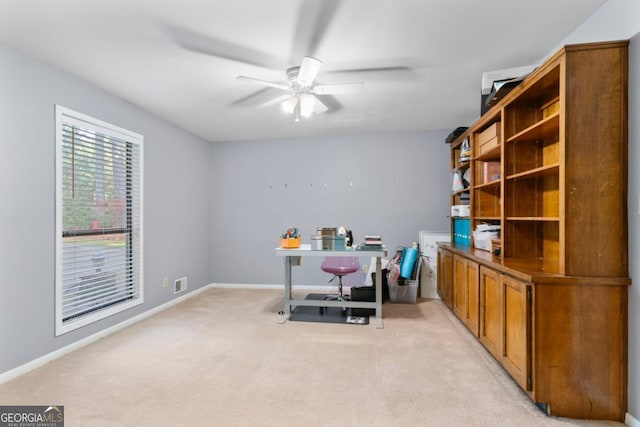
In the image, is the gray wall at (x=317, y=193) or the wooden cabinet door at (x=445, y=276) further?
the gray wall at (x=317, y=193)

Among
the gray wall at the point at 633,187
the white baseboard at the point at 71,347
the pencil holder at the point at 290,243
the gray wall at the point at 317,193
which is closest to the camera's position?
the gray wall at the point at 633,187

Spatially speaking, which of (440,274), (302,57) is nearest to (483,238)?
(440,274)

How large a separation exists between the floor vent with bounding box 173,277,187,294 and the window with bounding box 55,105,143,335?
2.13 ft

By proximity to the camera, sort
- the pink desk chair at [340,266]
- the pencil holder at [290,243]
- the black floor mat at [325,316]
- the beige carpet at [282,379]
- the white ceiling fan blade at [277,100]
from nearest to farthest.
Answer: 1. the beige carpet at [282,379]
2. the white ceiling fan blade at [277,100]
3. the black floor mat at [325,316]
4. the pencil holder at [290,243]
5. the pink desk chair at [340,266]

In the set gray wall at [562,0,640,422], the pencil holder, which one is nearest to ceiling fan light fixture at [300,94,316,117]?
the pencil holder

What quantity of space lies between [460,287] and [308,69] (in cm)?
254

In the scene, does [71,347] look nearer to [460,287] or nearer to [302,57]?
[302,57]

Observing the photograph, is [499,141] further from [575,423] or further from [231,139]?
[231,139]

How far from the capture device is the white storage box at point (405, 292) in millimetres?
4074

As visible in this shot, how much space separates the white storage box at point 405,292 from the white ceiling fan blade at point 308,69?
9.33 ft

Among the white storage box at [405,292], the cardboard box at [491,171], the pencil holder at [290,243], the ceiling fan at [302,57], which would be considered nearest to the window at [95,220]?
the ceiling fan at [302,57]

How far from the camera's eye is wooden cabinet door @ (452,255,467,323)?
303 centimetres

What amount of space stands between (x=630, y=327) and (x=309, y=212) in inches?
149

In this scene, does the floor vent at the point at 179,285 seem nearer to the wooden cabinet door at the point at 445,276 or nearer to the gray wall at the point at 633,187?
the wooden cabinet door at the point at 445,276
